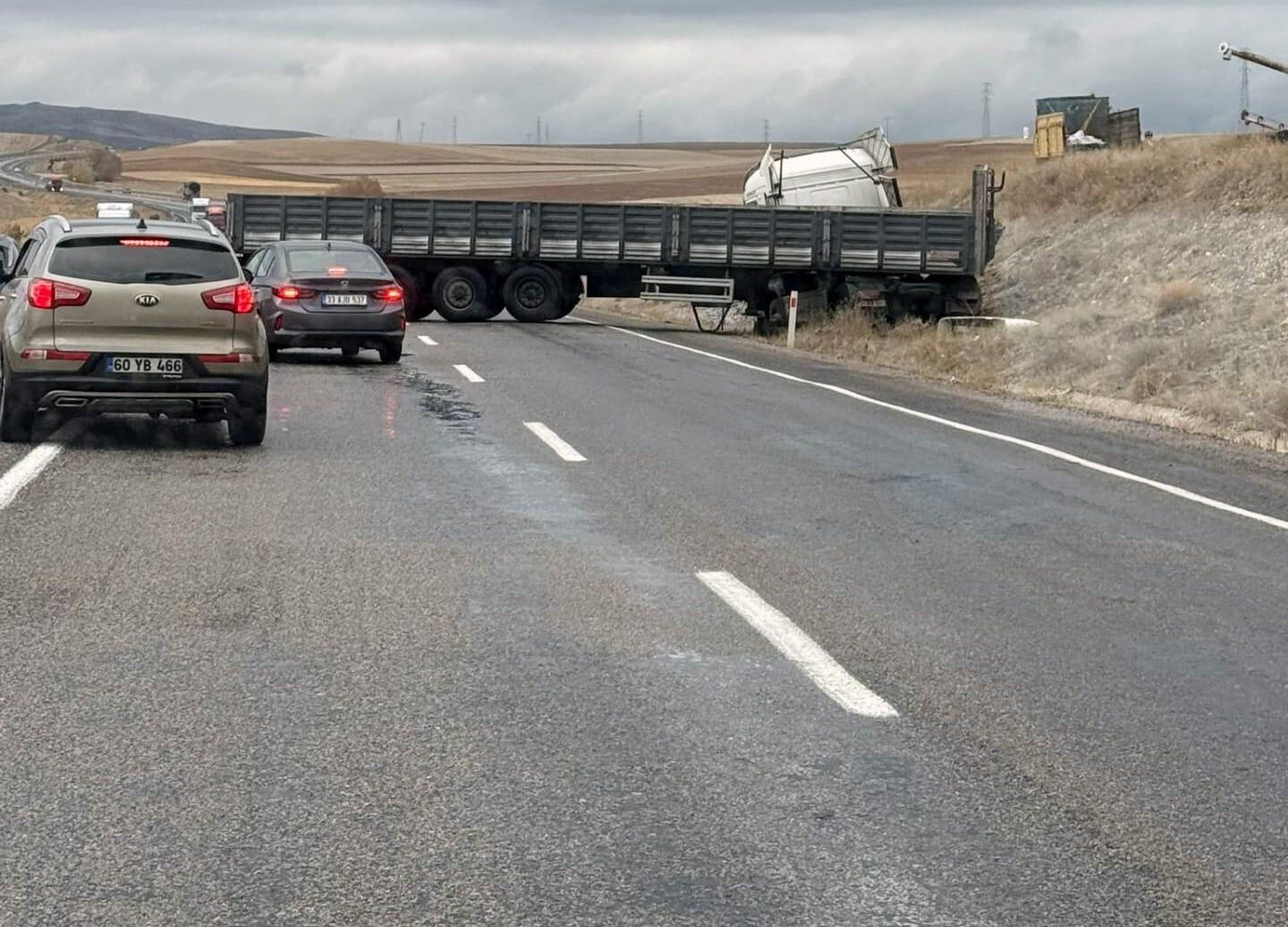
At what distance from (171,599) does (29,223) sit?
297 ft

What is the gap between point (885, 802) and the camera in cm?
511

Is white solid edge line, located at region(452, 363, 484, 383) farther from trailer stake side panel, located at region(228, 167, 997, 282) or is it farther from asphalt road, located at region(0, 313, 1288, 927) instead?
trailer stake side panel, located at region(228, 167, 997, 282)

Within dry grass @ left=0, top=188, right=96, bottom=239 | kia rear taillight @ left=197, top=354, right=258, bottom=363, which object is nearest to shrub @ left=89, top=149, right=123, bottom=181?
dry grass @ left=0, top=188, right=96, bottom=239

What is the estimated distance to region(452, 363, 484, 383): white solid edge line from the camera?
64.6 feet

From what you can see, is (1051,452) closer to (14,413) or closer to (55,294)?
(55,294)

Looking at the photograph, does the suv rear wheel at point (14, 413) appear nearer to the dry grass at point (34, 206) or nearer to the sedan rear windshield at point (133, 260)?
the sedan rear windshield at point (133, 260)

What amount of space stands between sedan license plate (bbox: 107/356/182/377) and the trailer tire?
19808 millimetres

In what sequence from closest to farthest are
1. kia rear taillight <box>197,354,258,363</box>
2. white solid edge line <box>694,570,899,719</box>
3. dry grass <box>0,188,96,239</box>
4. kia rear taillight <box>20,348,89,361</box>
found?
1. white solid edge line <box>694,570,899,719</box>
2. kia rear taillight <box>20,348,89,361</box>
3. kia rear taillight <box>197,354,258,363</box>
4. dry grass <box>0,188,96,239</box>

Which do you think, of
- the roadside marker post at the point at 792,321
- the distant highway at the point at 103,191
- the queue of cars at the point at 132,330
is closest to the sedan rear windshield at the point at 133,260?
the queue of cars at the point at 132,330

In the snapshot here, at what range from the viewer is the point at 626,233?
3222cm

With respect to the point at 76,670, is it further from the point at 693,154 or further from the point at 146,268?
the point at 693,154

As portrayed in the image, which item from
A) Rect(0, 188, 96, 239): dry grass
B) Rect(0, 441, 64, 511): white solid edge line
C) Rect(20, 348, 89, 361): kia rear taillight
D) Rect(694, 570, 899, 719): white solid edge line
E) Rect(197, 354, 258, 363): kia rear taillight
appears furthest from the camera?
Rect(0, 188, 96, 239): dry grass

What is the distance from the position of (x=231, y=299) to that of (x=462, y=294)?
19749 millimetres

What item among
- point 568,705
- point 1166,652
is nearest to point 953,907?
point 568,705
